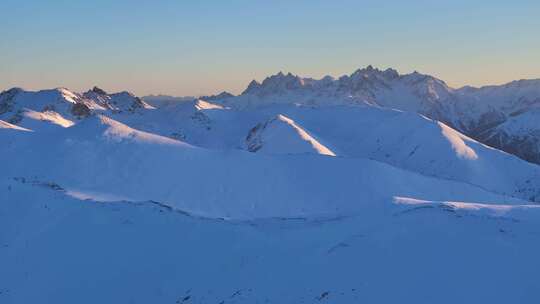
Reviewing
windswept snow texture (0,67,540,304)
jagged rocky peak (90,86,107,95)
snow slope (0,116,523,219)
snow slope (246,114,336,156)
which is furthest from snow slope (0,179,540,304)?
jagged rocky peak (90,86,107,95)

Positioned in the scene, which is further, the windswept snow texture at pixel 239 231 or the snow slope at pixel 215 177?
the snow slope at pixel 215 177

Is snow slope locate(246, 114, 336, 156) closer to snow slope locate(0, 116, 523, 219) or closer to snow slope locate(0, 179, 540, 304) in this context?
snow slope locate(0, 116, 523, 219)

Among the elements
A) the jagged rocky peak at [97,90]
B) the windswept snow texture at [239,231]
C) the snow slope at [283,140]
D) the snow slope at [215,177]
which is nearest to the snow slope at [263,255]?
the windswept snow texture at [239,231]

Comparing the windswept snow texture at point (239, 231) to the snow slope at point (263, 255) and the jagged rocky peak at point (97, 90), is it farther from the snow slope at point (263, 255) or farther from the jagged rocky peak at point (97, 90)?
the jagged rocky peak at point (97, 90)

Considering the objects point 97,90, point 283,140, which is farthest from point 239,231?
point 97,90

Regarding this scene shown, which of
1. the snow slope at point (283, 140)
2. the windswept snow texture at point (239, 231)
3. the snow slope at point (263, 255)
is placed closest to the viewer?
the snow slope at point (263, 255)

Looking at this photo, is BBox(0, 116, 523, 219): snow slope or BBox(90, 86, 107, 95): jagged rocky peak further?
BBox(90, 86, 107, 95): jagged rocky peak

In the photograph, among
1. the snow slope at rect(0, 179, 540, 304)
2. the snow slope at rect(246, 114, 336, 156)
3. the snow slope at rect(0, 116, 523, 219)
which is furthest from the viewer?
the snow slope at rect(246, 114, 336, 156)

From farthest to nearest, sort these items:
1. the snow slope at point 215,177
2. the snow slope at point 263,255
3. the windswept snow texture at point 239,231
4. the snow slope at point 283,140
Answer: the snow slope at point 283,140 < the snow slope at point 215,177 < the windswept snow texture at point 239,231 < the snow slope at point 263,255

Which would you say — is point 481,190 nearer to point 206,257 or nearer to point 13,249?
point 206,257

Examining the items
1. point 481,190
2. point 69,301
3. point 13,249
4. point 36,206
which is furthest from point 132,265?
point 481,190

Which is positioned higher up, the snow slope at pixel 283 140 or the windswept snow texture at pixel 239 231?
the windswept snow texture at pixel 239 231
